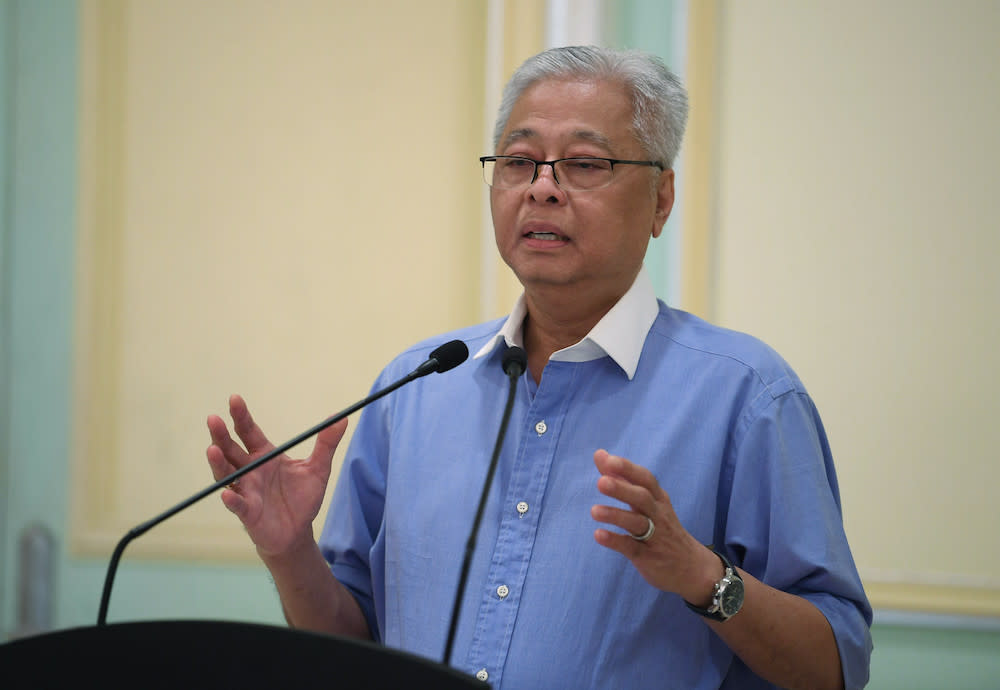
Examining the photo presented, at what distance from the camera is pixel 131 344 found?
2623mm

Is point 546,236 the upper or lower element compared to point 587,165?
lower

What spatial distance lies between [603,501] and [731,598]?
0.88ft

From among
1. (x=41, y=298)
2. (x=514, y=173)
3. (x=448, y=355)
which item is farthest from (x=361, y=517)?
(x=41, y=298)

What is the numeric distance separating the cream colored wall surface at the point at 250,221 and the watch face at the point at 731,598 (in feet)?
4.49

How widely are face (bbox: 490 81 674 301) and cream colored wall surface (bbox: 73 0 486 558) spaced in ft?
3.13

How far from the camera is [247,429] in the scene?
1.34 meters

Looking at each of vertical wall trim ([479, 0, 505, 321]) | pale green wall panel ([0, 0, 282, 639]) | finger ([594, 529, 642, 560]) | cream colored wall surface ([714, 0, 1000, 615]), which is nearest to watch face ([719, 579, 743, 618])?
finger ([594, 529, 642, 560])

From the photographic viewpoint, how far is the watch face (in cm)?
117

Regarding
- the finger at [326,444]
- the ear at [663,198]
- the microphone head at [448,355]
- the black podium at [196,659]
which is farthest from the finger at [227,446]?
the ear at [663,198]

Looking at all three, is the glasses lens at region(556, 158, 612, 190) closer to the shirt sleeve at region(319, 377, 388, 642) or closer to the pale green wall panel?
the shirt sleeve at region(319, 377, 388, 642)

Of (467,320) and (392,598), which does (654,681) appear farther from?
(467,320)

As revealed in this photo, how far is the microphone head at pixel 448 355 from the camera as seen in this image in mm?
1249

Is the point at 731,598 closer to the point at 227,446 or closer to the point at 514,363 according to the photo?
the point at 514,363

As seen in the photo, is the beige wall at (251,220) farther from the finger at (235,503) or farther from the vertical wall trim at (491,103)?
the finger at (235,503)
